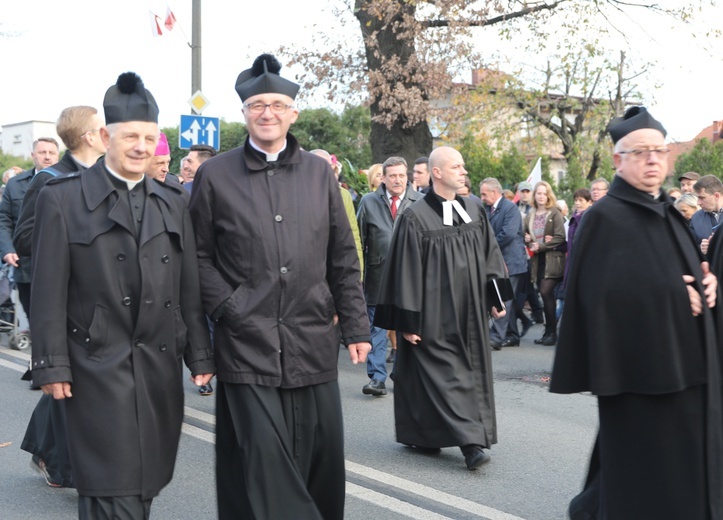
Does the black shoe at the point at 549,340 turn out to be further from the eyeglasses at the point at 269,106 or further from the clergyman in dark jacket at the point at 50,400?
the eyeglasses at the point at 269,106

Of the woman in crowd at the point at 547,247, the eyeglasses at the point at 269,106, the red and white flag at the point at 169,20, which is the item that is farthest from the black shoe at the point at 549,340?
the red and white flag at the point at 169,20

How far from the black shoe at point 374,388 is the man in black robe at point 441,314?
192 cm

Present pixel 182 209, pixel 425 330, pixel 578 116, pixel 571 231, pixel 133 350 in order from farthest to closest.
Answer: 1. pixel 578 116
2. pixel 571 231
3. pixel 425 330
4. pixel 182 209
5. pixel 133 350

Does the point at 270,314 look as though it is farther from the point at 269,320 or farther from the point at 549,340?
the point at 549,340

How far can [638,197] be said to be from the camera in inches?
171

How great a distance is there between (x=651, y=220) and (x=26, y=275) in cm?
588

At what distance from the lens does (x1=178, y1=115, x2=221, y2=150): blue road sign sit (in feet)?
54.7

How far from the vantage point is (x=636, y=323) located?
14.0ft

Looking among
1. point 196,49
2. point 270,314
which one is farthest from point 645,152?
point 196,49

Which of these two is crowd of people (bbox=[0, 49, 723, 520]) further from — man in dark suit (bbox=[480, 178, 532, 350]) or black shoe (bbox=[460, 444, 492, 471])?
man in dark suit (bbox=[480, 178, 532, 350])

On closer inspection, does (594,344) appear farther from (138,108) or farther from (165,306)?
(138,108)

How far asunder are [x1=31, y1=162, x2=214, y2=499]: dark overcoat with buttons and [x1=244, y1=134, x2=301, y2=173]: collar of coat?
0.49m

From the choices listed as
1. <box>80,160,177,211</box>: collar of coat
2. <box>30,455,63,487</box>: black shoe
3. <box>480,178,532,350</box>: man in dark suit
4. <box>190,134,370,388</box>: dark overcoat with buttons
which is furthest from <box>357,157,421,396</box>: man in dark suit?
<box>80,160,177,211</box>: collar of coat

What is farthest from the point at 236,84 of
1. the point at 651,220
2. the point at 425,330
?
the point at 425,330
